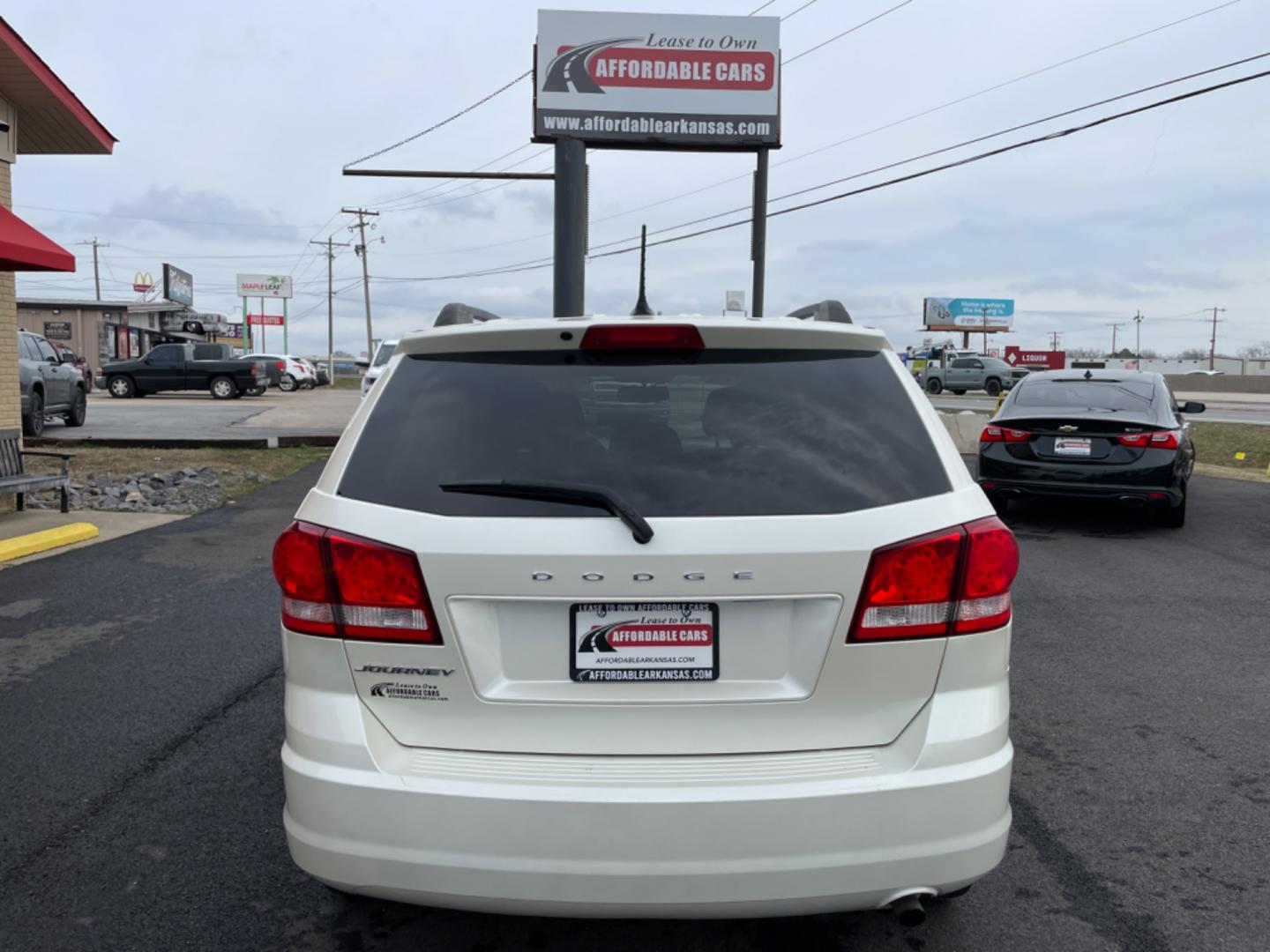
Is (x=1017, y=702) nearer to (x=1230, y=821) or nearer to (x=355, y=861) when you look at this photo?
(x=1230, y=821)

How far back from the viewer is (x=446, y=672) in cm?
237

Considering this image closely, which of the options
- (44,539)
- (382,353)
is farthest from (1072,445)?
(382,353)

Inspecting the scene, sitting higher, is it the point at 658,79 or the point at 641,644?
the point at 658,79

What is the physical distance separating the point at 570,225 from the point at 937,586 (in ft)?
72.0

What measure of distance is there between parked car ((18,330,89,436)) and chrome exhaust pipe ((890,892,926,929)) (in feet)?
58.3

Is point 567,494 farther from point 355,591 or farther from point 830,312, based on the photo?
point 830,312

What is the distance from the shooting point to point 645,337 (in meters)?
2.62

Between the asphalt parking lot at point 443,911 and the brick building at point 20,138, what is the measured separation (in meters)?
4.58

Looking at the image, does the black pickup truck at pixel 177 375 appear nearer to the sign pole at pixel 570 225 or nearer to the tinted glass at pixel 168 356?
the tinted glass at pixel 168 356

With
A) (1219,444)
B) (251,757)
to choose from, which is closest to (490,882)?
(251,757)

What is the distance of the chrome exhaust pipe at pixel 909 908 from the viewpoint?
235 cm

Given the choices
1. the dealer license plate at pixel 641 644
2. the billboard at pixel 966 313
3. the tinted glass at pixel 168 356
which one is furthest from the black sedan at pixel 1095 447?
the billboard at pixel 966 313

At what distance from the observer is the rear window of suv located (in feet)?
7.99

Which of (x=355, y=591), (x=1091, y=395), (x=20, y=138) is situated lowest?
(x=355, y=591)
